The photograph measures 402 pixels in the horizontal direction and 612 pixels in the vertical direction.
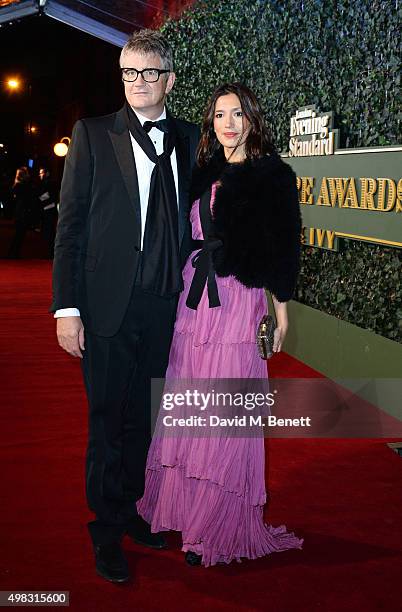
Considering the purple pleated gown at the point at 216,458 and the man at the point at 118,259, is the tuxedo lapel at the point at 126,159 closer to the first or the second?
the man at the point at 118,259

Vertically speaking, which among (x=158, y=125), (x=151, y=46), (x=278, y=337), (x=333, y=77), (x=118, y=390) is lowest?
(x=118, y=390)

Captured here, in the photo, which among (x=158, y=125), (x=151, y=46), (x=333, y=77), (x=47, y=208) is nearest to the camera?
(x=151, y=46)

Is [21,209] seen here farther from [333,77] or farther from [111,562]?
[111,562]

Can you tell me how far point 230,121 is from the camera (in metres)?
3.68

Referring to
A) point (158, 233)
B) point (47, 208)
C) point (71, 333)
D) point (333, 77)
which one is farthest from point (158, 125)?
point (47, 208)

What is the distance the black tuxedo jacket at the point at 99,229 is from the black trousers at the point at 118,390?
91mm

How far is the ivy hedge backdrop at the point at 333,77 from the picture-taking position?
20.7 feet

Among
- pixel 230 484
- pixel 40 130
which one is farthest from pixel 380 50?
pixel 40 130

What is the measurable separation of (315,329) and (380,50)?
2.30 meters

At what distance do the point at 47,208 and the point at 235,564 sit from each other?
623 inches

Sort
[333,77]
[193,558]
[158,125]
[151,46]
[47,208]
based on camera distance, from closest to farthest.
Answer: [151,46] < [158,125] < [193,558] < [333,77] < [47,208]

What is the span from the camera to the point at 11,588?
3518mm

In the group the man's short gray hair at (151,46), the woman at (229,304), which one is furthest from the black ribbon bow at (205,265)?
the man's short gray hair at (151,46)

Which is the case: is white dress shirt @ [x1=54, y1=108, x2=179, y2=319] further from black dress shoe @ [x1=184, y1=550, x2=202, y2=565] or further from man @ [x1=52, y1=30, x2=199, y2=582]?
black dress shoe @ [x1=184, y1=550, x2=202, y2=565]
